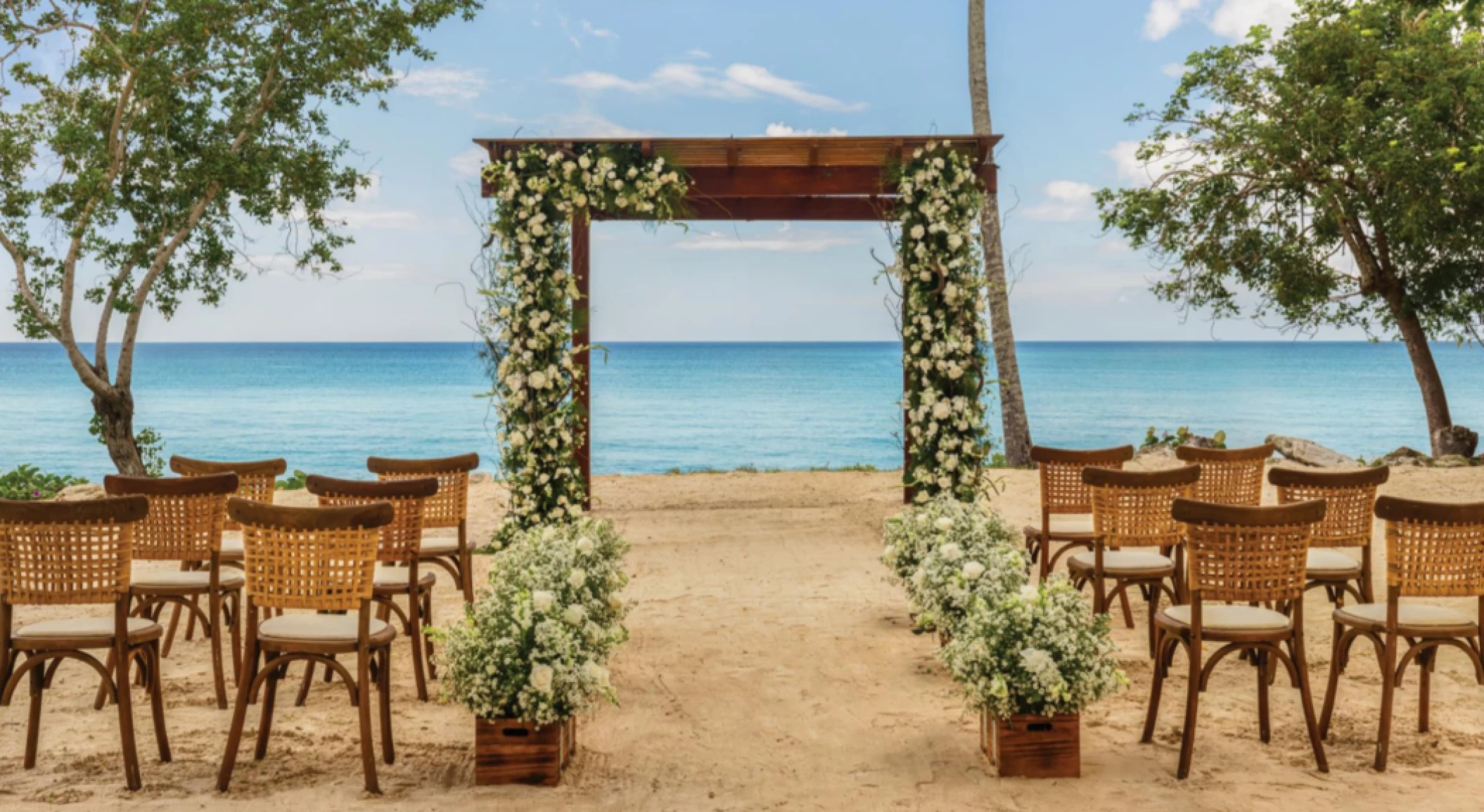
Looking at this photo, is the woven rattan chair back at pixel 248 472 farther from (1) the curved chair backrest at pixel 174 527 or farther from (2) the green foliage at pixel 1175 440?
(2) the green foliage at pixel 1175 440

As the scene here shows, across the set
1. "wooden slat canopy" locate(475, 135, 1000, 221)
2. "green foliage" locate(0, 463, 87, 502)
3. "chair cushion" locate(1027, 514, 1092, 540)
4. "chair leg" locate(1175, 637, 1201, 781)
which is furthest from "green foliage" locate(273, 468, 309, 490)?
"chair leg" locate(1175, 637, 1201, 781)

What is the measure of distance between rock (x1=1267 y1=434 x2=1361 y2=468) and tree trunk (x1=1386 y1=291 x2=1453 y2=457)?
165 centimetres

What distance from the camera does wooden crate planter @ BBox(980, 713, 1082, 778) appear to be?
14.2 feet

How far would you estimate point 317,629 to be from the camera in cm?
439

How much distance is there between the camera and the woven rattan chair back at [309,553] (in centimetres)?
416

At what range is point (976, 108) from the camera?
48.7ft

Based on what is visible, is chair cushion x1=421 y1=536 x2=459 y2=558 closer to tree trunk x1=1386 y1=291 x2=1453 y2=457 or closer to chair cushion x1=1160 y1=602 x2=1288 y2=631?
chair cushion x1=1160 y1=602 x2=1288 y2=631

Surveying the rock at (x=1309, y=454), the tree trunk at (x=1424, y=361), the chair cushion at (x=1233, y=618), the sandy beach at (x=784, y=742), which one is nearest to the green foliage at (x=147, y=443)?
the sandy beach at (x=784, y=742)

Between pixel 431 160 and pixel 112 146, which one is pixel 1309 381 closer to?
pixel 431 160

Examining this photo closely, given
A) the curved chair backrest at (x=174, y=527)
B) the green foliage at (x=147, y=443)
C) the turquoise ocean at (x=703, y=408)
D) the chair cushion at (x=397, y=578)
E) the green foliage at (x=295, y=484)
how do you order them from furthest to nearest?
the turquoise ocean at (x=703, y=408) < the green foliage at (x=147, y=443) < the green foliage at (x=295, y=484) < the chair cushion at (x=397, y=578) < the curved chair backrest at (x=174, y=527)

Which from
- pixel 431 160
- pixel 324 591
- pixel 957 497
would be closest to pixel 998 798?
pixel 324 591

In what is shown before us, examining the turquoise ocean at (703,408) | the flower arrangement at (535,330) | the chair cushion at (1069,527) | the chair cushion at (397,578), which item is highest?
the flower arrangement at (535,330)

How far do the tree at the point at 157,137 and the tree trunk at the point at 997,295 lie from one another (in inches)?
234

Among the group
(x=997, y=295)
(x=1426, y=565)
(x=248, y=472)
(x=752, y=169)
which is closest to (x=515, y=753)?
(x=248, y=472)
